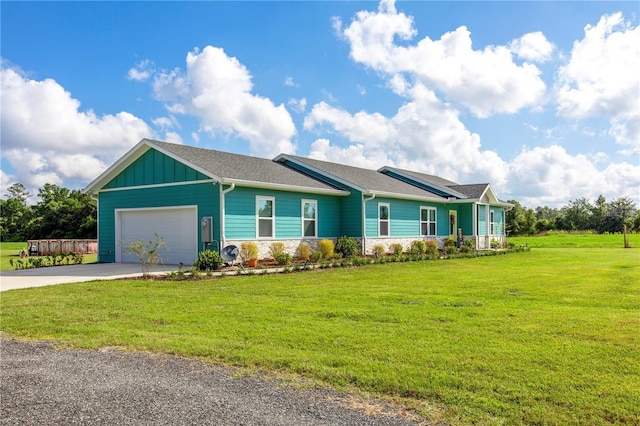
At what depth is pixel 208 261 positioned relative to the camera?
14.8 m

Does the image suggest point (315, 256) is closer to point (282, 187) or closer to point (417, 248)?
point (282, 187)

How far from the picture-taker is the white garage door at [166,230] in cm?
1730

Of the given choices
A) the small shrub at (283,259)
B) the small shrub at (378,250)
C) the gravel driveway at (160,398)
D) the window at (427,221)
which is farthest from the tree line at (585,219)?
the gravel driveway at (160,398)

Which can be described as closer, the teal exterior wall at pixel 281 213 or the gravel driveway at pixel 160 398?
the gravel driveway at pixel 160 398

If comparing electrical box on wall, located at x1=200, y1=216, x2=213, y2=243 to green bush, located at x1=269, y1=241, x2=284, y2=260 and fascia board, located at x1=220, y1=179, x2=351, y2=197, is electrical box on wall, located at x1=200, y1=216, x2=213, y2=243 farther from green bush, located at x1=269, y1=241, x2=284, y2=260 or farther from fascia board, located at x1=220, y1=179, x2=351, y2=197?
green bush, located at x1=269, y1=241, x2=284, y2=260

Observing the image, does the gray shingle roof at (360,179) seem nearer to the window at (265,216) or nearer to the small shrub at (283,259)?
the window at (265,216)

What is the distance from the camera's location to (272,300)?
9.08m

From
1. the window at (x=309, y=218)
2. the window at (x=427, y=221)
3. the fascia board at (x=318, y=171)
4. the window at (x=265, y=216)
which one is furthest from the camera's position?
the window at (x=427, y=221)

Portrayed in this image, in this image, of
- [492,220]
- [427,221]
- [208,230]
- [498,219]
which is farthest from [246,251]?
[498,219]

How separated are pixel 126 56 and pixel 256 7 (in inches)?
207

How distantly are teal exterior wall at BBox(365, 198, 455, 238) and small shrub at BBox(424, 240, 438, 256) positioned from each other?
0.69 m

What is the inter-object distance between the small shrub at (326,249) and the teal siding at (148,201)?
15.6 feet

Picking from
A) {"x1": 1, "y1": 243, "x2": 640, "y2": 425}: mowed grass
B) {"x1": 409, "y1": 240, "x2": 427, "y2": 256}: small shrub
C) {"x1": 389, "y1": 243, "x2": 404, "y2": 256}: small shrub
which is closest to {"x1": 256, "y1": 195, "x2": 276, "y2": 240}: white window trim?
{"x1": 1, "y1": 243, "x2": 640, "y2": 425}: mowed grass

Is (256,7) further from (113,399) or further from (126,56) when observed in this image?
(113,399)
